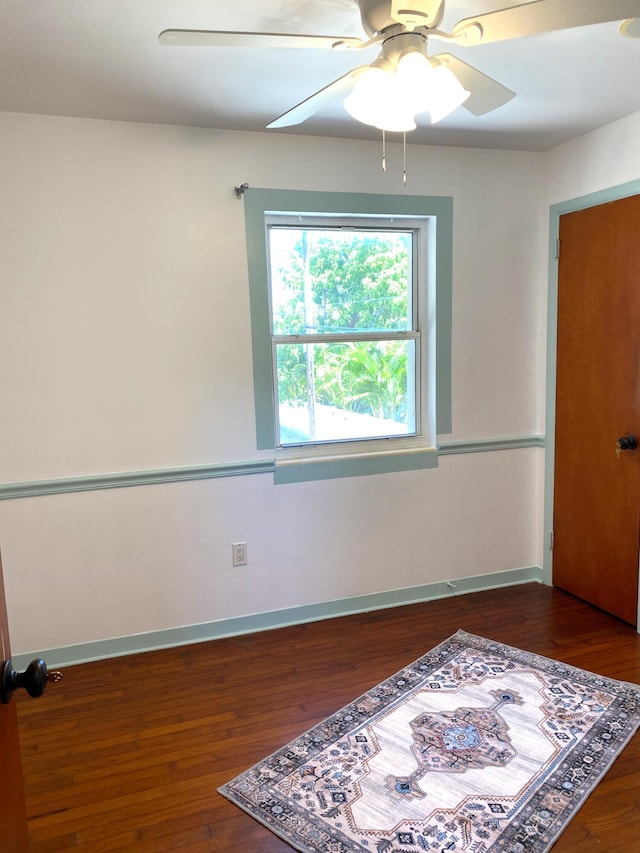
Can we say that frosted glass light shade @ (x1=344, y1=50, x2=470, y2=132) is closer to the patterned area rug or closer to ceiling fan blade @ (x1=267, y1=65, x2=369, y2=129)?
ceiling fan blade @ (x1=267, y1=65, x2=369, y2=129)

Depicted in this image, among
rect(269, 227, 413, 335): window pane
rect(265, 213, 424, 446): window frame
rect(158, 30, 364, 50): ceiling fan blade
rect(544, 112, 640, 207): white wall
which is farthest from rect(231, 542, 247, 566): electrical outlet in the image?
rect(544, 112, 640, 207): white wall

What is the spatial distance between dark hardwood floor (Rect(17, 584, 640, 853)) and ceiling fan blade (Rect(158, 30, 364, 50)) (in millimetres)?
2060

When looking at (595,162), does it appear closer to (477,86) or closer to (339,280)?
(339,280)

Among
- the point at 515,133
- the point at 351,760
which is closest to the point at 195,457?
the point at 351,760

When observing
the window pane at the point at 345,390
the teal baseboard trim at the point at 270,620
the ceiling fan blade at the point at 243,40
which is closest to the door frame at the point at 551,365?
the teal baseboard trim at the point at 270,620

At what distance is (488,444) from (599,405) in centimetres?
59

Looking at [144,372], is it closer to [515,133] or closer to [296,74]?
[296,74]

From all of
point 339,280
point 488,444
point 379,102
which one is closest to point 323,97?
point 379,102

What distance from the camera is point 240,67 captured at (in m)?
2.02

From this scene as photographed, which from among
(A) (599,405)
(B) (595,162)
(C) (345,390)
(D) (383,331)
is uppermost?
(B) (595,162)

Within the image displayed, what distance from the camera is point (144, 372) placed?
8.74 ft

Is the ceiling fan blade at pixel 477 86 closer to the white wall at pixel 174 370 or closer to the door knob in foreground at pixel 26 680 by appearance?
the white wall at pixel 174 370

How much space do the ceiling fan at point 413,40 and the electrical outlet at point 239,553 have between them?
1.97 m

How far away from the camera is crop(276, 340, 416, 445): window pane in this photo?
118 inches
